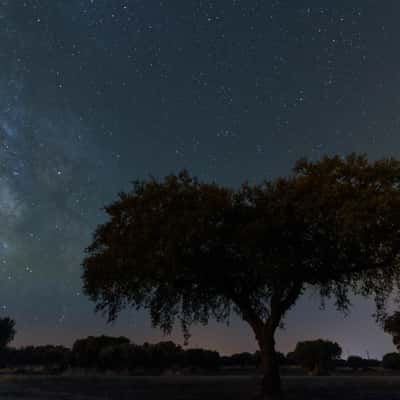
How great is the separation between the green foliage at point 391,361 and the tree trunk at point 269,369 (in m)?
106

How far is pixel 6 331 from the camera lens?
426 feet

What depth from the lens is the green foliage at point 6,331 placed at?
129 meters

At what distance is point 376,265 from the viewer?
29.8m

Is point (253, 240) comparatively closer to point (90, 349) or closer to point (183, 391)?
point (183, 391)

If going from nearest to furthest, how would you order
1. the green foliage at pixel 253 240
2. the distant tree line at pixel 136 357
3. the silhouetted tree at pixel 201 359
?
the green foliage at pixel 253 240, the distant tree line at pixel 136 357, the silhouetted tree at pixel 201 359

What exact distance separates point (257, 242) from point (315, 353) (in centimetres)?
9512

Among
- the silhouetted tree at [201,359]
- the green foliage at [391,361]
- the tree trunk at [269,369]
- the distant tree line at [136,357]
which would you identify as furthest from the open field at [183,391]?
the green foliage at [391,361]

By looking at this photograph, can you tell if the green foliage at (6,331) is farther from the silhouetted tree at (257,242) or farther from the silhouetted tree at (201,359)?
the silhouetted tree at (257,242)

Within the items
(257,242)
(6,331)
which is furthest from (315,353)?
(257,242)

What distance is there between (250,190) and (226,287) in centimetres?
681

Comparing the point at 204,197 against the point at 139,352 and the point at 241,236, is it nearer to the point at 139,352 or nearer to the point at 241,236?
the point at 241,236

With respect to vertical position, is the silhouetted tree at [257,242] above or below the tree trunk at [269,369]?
above

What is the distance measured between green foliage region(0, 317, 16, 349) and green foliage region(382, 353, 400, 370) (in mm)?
101809

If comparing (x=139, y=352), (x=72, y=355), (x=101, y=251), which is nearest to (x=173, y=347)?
(x=139, y=352)
